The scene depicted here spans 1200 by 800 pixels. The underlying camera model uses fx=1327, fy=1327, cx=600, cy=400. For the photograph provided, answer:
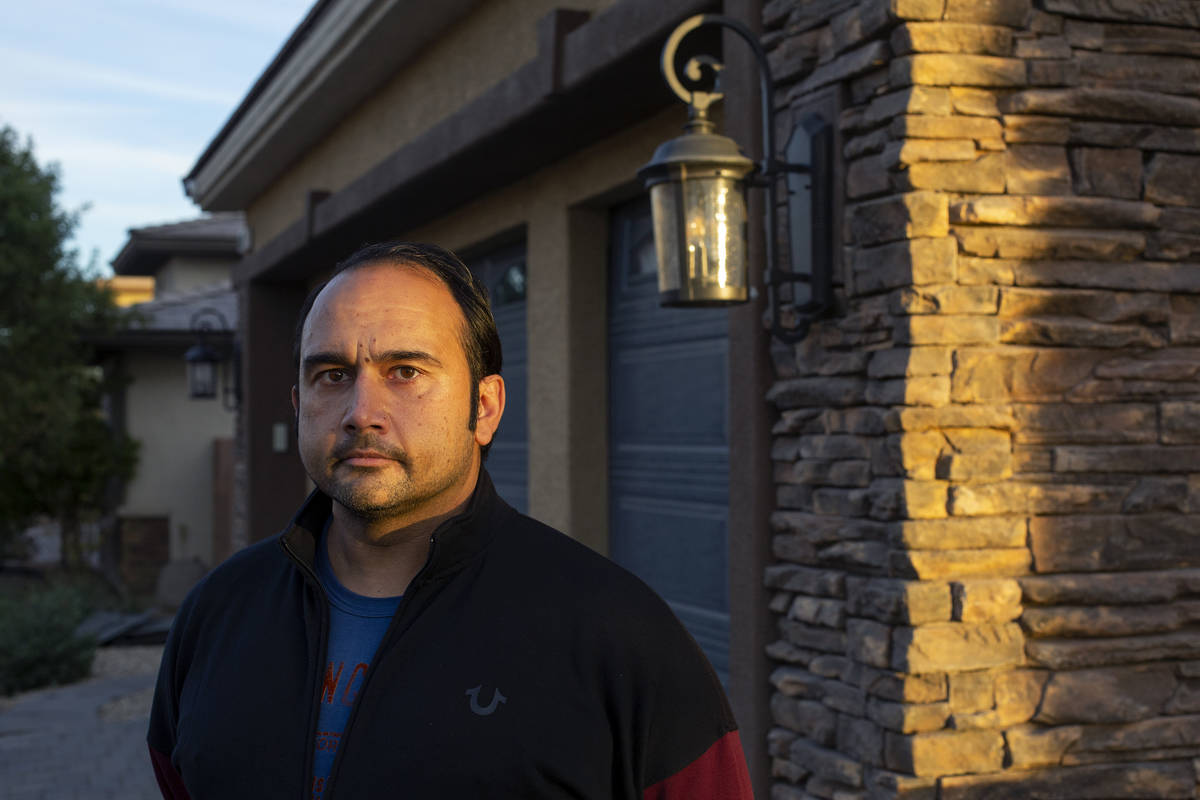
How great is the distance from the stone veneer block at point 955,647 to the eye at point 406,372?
209 centimetres

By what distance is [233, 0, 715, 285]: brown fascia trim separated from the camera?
18.2ft

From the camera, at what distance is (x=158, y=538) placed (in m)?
18.9

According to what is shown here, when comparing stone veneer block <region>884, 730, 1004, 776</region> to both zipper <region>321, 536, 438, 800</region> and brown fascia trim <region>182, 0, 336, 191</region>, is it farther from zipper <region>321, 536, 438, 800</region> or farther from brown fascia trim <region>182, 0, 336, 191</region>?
brown fascia trim <region>182, 0, 336, 191</region>

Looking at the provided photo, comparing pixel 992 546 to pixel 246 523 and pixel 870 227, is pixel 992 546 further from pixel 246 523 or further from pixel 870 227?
pixel 246 523

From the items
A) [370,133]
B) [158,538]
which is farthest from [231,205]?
[158,538]

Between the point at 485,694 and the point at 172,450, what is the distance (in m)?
18.1

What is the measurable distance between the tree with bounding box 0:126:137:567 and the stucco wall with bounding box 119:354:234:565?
62 centimetres

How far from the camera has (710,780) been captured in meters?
2.06

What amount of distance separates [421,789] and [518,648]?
0.25 meters

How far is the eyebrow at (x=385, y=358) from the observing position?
7.17 ft

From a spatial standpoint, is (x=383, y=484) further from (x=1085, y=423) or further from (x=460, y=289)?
(x=1085, y=423)

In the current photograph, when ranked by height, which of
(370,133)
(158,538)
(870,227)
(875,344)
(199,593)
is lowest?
(158,538)

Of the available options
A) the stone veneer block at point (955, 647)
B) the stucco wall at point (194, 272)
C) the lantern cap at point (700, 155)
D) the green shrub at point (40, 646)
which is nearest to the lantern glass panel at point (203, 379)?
the green shrub at point (40, 646)

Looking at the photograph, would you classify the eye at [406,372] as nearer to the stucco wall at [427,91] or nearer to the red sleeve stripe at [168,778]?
the red sleeve stripe at [168,778]
